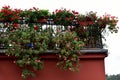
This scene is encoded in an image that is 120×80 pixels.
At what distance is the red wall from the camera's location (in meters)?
10.7

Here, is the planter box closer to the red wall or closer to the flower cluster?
the red wall

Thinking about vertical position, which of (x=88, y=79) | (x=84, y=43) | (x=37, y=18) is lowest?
(x=88, y=79)

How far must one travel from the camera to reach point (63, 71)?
36.3ft

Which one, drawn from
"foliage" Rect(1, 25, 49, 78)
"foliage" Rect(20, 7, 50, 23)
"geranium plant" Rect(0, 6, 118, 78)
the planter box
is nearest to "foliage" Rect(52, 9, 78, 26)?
"geranium plant" Rect(0, 6, 118, 78)

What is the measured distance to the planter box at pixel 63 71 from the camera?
422 inches

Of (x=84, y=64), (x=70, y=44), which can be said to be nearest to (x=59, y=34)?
(x=70, y=44)

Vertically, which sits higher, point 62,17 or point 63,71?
point 62,17

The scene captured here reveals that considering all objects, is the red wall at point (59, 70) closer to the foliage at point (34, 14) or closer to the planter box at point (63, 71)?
the planter box at point (63, 71)

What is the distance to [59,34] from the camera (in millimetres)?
10961

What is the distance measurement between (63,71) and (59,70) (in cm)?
13

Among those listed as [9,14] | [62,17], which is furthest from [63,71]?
[9,14]

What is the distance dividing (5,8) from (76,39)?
90.7 inches

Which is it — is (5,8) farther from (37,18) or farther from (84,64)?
(84,64)

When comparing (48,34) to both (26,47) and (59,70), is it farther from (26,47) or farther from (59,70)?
(59,70)
